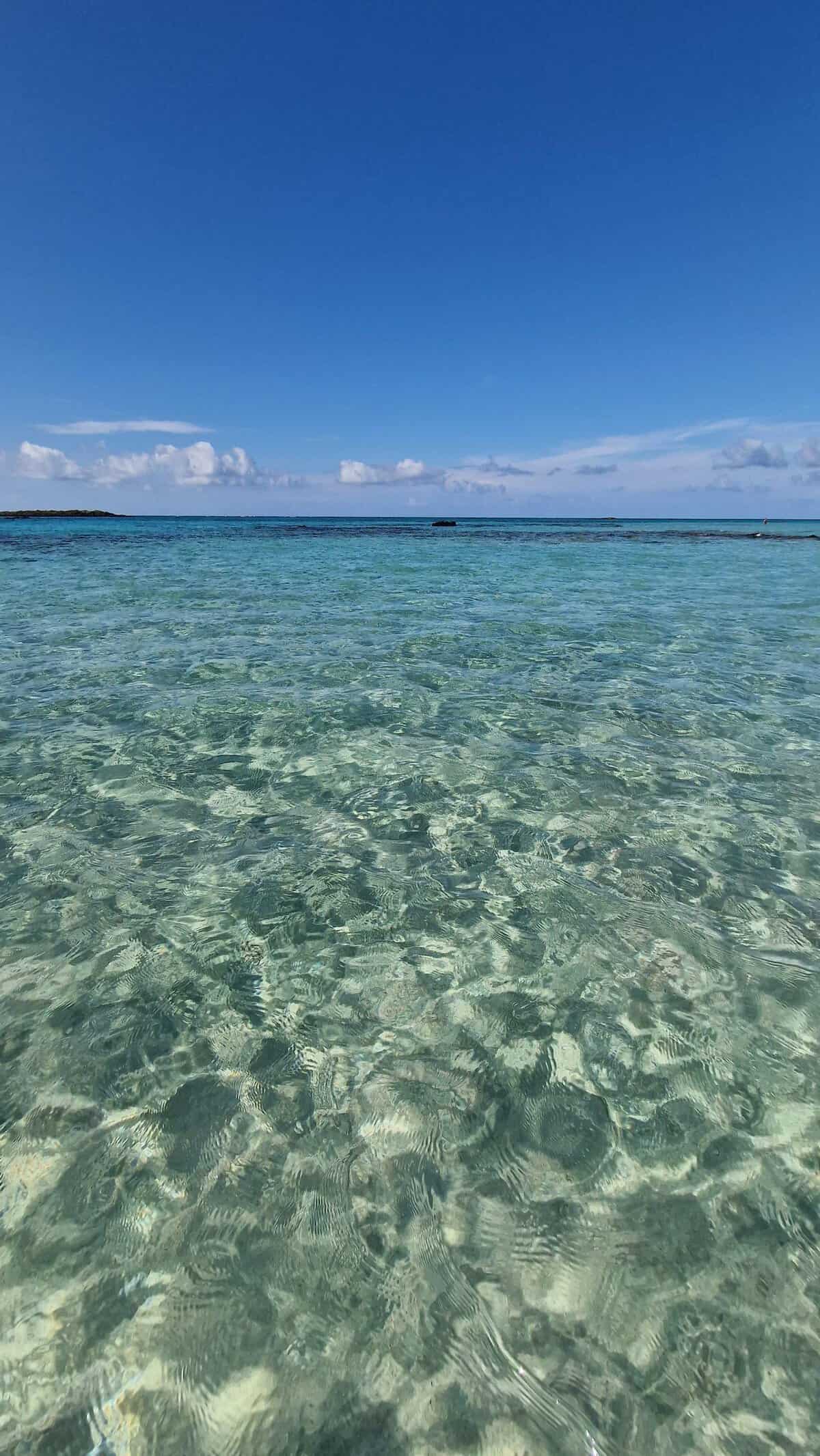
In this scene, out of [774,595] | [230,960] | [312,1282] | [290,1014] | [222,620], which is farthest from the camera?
[774,595]

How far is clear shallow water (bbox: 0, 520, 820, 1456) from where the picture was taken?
7.25ft

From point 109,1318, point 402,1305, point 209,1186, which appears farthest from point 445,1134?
point 109,1318

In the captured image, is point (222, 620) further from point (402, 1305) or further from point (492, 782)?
point (402, 1305)

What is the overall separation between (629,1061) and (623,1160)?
2.01ft

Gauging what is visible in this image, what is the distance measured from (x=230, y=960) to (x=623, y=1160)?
→ 2.60m

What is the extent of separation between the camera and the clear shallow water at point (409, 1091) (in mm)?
2211

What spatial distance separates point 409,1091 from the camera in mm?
3293

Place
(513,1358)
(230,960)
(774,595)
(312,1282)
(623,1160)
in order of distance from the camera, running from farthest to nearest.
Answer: (774,595) → (230,960) → (623,1160) → (312,1282) → (513,1358)

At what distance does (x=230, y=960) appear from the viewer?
168 inches

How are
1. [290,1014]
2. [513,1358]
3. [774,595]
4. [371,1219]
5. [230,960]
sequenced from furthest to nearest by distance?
[774,595] < [230,960] < [290,1014] < [371,1219] < [513,1358]

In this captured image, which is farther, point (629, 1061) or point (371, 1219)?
point (629, 1061)

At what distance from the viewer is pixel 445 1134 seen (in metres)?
3.08

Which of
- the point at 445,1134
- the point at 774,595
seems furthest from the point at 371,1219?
the point at 774,595

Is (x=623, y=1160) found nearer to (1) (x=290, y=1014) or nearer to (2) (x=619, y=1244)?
(2) (x=619, y=1244)
